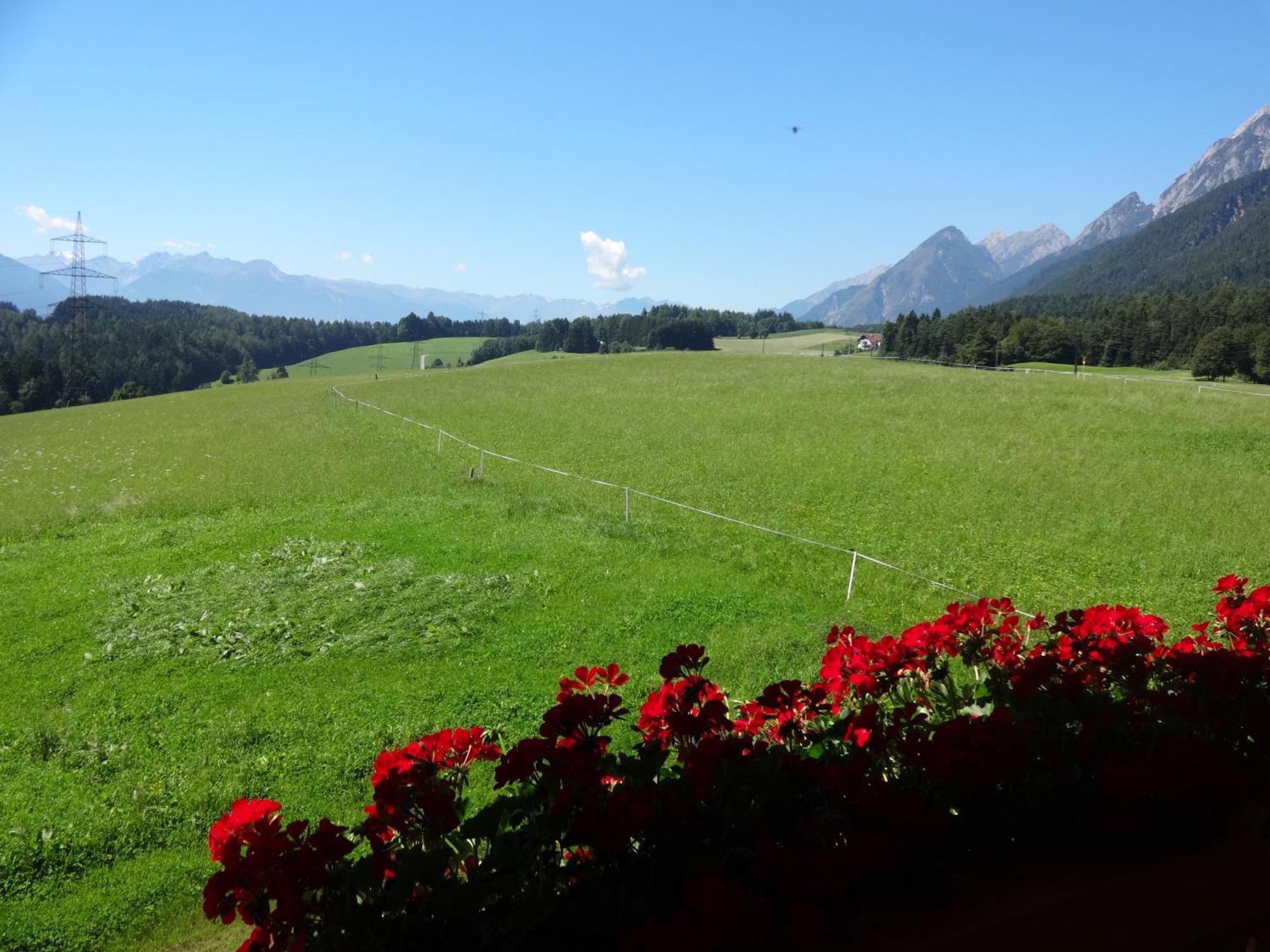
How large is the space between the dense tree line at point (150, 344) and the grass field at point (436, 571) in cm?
7167

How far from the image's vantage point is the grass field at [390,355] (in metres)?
129

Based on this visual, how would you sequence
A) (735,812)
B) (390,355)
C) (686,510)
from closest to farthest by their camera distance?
(735,812) < (686,510) < (390,355)

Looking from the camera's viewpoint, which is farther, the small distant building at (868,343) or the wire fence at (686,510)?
the small distant building at (868,343)

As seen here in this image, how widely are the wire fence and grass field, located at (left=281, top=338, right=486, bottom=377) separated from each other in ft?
312

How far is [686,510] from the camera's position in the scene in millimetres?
18938

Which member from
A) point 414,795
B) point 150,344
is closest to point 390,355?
point 150,344

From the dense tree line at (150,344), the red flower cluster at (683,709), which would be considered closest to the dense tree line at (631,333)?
the dense tree line at (150,344)

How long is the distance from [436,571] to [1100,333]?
100m

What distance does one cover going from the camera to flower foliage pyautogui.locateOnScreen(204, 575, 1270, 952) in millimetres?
2213

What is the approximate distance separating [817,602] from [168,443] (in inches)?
1245

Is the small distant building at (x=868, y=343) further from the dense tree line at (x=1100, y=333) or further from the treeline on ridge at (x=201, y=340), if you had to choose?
the treeline on ridge at (x=201, y=340)

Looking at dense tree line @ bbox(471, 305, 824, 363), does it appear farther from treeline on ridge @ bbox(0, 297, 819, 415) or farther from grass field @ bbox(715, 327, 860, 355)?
grass field @ bbox(715, 327, 860, 355)

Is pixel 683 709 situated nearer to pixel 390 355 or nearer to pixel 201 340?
pixel 201 340

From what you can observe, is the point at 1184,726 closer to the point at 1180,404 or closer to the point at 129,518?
the point at 129,518
